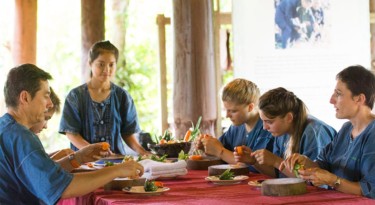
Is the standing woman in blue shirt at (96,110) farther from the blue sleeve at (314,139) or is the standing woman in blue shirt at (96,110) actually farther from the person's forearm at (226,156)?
the blue sleeve at (314,139)

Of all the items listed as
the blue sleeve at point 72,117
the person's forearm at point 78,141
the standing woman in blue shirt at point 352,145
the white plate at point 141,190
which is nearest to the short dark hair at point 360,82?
the standing woman in blue shirt at point 352,145

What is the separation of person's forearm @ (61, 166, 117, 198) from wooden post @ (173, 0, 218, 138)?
9.97 ft

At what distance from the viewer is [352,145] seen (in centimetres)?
368

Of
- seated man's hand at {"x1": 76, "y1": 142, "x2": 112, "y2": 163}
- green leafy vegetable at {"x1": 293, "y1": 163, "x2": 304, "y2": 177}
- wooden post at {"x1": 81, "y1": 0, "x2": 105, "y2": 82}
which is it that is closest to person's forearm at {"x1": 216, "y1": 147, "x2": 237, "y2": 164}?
seated man's hand at {"x1": 76, "y1": 142, "x2": 112, "y2": 163}

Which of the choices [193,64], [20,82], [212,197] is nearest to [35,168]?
[20,82]

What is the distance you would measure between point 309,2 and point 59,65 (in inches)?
310

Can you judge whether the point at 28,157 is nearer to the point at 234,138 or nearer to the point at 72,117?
the point at 234,138

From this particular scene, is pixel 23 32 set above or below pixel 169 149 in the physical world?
above

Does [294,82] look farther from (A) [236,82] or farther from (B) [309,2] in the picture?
(A) [236,82]

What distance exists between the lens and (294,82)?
654 centimetres

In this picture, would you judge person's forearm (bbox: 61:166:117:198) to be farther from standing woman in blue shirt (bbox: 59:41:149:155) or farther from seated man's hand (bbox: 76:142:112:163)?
standing woman in blue shirt (bbox: 59:41:149:155)

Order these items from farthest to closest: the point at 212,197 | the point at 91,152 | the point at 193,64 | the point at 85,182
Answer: the point at 193,64 < the point at 91,152 < the point at 212,197 < the point at 85,182

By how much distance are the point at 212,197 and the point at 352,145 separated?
2.33 feet

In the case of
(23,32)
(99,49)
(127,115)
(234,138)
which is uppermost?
(23,32)
